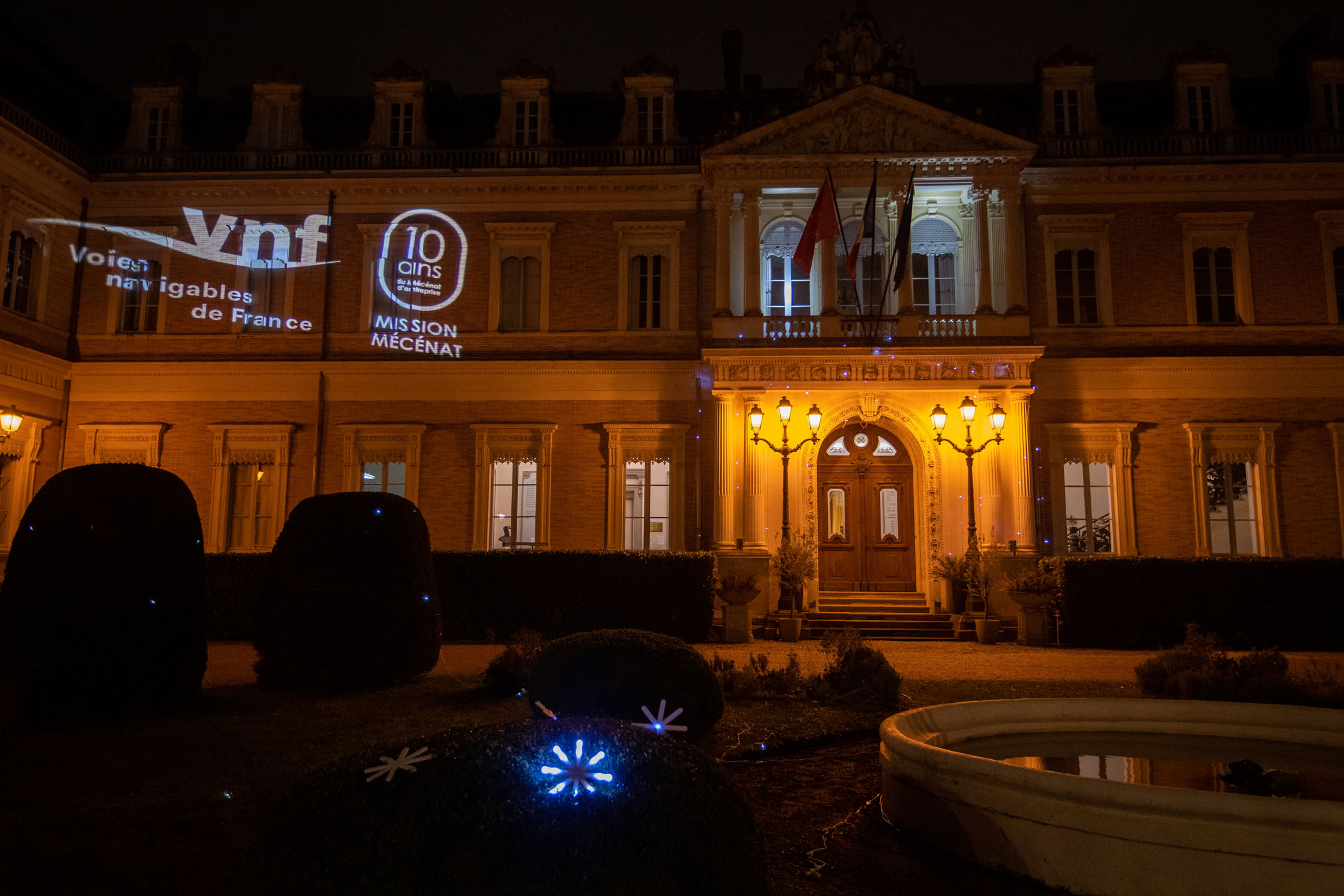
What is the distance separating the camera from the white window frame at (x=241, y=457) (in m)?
20.5

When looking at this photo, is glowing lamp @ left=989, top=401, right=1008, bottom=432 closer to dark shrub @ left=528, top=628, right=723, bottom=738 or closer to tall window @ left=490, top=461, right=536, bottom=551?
tall window @ left=490, top=461, right=536, bottom=551

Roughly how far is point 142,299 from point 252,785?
19.5 m

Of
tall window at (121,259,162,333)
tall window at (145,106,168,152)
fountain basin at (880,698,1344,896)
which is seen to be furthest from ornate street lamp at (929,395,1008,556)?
tall window at (145,106,168,152)

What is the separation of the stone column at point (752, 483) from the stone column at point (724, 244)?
2397 mm

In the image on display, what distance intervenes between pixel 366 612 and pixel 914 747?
255 inches

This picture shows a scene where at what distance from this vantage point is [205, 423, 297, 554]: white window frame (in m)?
20.5

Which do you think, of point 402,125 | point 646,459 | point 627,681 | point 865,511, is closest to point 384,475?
point 646,459

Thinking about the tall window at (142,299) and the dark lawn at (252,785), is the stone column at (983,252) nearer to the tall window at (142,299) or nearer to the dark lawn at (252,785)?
the dark lawn at (252,785)

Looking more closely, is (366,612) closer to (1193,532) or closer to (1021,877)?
(1021,877)

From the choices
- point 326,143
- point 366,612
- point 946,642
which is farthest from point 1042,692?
point 326,143

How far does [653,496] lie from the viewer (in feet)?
66.4

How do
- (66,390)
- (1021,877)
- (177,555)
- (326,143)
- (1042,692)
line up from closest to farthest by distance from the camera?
(1021,877)
(177,555)
(1042,692)
(66,390)
(326,143)

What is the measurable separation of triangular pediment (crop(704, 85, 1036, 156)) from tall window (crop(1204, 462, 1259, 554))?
820 centimetres

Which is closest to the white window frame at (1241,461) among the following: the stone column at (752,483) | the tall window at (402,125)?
the stone column at (752,483)
